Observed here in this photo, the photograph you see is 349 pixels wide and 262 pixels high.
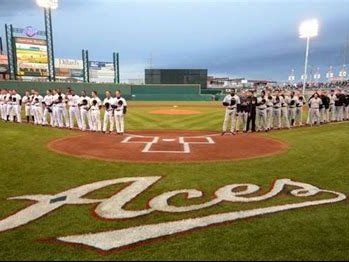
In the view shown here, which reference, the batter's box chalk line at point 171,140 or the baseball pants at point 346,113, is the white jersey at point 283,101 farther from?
the baseball pants at point 346,113

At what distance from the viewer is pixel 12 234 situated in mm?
5488

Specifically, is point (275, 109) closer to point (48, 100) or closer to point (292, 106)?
point (292, 106)

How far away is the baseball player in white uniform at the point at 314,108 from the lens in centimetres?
2106

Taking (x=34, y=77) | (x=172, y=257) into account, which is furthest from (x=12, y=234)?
(x=34, y=77)

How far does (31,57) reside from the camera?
48.2m

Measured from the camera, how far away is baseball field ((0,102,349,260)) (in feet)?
16.4

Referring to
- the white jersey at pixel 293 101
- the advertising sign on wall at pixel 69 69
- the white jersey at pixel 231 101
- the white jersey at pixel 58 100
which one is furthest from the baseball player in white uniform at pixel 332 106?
the advertising sign on wall at pixel 69 69

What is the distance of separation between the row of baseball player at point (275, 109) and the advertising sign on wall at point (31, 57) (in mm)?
36839

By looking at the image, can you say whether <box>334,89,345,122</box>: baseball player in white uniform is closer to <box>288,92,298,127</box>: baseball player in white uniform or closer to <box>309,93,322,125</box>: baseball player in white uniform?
<box>309,93,322,125</box>: baseball player in white uniform

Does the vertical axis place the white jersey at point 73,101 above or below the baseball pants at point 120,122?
above

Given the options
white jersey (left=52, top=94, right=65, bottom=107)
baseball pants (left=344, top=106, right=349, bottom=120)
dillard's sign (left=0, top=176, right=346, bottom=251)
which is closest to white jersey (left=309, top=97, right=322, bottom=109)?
baseball pants (left=344, top=106, right=349, bottom=120)

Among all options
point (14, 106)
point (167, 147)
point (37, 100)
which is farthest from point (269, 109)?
point (14, 106)

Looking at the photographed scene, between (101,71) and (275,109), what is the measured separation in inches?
2379

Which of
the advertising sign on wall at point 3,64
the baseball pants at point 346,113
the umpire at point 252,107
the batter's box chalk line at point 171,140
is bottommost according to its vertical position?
the batter's box chalk line at point 171,140
